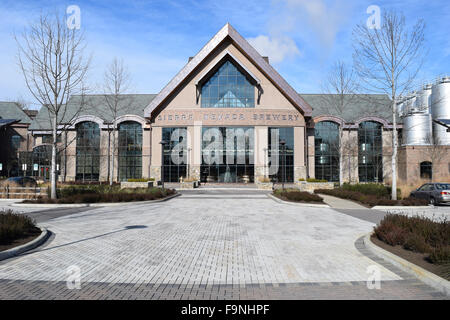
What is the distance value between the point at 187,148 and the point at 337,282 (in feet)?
103

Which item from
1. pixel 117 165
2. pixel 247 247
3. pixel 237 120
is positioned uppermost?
pixel 237 120

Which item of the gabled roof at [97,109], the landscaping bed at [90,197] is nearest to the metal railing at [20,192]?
the landscaping bed at [90,197]

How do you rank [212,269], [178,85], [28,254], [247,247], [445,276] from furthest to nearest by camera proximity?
[178,85], [247,247], [28,254], [212,269], [445,276]

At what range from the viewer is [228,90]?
36.5 m

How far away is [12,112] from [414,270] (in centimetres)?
5841

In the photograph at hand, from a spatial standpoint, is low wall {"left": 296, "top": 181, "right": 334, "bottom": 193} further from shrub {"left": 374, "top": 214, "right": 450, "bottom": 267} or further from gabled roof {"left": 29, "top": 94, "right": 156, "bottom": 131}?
gabled roof {"left": 29, "top": 94, "right": 156, "bottom": 131}

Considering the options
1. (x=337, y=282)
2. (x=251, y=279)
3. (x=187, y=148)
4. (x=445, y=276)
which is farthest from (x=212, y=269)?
(x=187, y=148)

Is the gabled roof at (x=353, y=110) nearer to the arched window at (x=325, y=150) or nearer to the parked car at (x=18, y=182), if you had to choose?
the arched window at (x=325, y=150)

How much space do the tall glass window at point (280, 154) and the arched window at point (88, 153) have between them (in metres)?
23.4

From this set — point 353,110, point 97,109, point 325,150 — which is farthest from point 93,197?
point 353,110

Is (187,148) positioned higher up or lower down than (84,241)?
→ higher up

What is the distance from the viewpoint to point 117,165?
38.3 meters

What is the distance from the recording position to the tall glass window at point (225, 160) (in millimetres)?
35656
